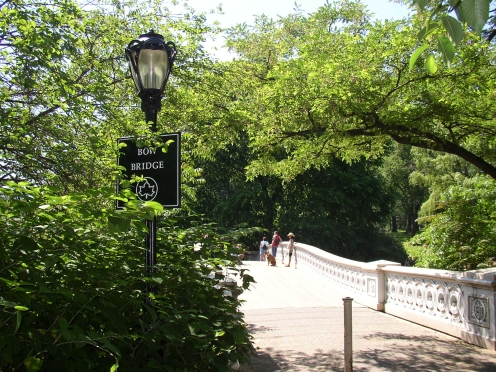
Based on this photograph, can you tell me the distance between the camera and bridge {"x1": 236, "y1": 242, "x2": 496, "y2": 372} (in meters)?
7.36

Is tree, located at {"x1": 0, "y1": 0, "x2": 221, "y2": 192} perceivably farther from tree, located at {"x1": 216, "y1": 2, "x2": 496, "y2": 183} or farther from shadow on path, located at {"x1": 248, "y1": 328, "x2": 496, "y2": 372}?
tree, located at {"x1": 216, "y1": 2, "x2": 496, "y2": 183}

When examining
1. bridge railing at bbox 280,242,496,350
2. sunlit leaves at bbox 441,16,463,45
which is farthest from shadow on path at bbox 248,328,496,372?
sunlit leaves at bbox 441,16,463,45

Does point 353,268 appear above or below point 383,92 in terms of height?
below

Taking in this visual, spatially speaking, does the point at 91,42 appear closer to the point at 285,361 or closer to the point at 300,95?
the point at 300,95

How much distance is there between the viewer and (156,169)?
488 centimetres

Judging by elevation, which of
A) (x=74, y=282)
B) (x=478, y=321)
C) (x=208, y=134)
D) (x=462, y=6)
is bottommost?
(x=478, y=321)

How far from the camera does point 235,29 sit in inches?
664

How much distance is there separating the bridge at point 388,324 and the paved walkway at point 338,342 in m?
0.01

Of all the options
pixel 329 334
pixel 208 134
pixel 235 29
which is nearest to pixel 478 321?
pixel 329 334

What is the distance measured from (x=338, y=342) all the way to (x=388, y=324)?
2.11 m

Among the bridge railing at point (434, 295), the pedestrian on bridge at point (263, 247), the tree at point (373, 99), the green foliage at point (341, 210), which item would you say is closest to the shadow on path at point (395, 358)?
the bridge railing at point (434, 295)

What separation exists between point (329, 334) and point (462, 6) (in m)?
8.05

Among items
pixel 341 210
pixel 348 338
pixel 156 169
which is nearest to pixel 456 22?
pixel 156 169

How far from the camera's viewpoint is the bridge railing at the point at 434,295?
25.4 feet
